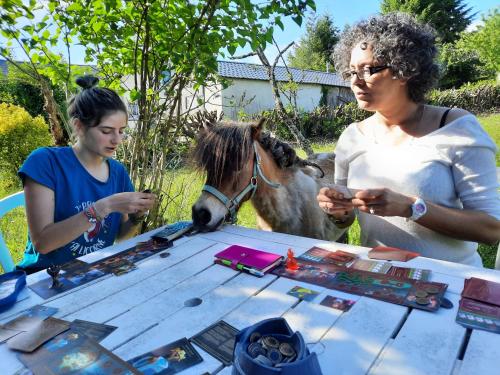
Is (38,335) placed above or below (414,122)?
below

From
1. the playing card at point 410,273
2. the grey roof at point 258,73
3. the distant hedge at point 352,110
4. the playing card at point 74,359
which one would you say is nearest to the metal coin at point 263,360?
the playing card at point 74,359

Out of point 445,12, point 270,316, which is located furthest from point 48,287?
point 445,12

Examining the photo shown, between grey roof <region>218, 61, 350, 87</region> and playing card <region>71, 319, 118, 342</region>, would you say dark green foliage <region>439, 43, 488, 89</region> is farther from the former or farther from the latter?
playing card <region>71, 319, 118, 342</region>

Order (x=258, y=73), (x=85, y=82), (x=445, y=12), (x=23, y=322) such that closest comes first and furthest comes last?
(x=23, y=322), (x=85, y=82), (x=258, y=73), (x=445, y=12)

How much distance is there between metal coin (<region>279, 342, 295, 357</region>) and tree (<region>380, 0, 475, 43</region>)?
4267 centimetres

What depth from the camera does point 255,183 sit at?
2.11 metres

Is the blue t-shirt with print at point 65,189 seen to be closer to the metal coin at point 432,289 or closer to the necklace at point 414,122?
the metal coin at point 432,289

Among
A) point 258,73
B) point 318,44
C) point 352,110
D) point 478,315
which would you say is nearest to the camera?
point 478,315

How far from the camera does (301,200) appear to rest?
2.46 m

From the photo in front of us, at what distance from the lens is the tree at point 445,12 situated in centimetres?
3547

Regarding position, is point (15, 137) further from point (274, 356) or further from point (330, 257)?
point (274, 356)

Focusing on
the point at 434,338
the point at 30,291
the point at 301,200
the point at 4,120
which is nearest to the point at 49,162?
the point at 30,291

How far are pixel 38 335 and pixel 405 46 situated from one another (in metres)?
2.07

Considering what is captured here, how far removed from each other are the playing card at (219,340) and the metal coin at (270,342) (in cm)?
21
